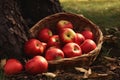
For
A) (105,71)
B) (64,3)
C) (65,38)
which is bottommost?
(105,71)

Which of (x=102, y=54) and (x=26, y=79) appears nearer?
(x=26, y=79)

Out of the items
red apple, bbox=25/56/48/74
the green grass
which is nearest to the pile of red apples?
red apple, bbox=25/56/48/74

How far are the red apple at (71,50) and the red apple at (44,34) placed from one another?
374 mm

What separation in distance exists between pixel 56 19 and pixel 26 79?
1210 millimetres

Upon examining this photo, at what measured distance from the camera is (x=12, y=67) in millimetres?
4332

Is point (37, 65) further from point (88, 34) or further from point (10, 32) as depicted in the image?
point (88, 34)

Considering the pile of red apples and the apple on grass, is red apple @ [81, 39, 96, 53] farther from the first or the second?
the apple on grass

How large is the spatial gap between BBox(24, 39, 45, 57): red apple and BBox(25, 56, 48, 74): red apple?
253 millimetres

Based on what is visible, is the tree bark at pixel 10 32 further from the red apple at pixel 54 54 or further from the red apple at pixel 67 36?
the red apple at pixel 67 36

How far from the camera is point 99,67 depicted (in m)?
4.74

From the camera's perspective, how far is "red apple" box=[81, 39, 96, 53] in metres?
4.77

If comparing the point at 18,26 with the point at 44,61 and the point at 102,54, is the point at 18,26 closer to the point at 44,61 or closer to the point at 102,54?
the point at 44,61

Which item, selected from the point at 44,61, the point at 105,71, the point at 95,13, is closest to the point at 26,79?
the point at 44,61

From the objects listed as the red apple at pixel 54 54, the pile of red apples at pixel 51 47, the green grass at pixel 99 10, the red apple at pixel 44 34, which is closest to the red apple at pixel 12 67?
the pile of red apples at pixel 51 47
